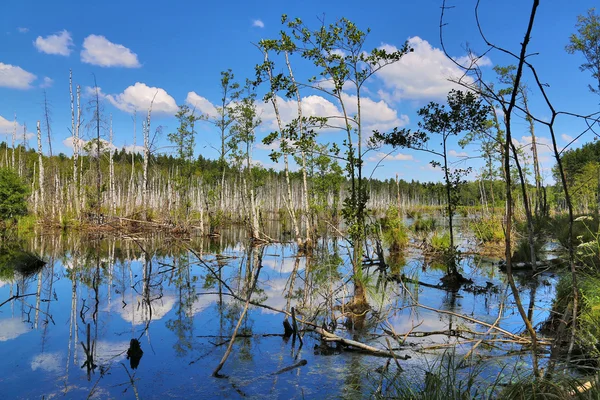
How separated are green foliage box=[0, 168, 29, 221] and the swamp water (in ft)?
55.8

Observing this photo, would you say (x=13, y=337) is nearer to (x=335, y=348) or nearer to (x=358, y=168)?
(x=335, y=348)

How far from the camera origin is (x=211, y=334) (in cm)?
709

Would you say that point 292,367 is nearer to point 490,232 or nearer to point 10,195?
point 490,232

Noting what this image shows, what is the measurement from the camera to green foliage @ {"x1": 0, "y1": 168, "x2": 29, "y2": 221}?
26047 mm

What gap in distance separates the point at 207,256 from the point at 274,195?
58.8m

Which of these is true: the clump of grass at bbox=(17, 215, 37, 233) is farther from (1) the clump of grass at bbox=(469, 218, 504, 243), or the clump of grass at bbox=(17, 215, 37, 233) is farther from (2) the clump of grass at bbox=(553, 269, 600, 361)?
(2) the clump of grass at bbox=(553, 269, 600, 361)

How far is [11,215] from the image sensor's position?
90.6ft

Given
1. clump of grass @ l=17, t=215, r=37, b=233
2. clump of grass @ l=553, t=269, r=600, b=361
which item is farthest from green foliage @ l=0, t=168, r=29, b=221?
clump of grass @ l=553, t=269, r=600, b=361

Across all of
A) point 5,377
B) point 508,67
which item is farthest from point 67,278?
point 508,67

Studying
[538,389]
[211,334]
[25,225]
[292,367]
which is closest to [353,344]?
[292,367]

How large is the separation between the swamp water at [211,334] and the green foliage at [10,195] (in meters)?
17.0

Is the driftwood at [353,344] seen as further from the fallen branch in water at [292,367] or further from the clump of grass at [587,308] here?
the clump of grass at [587,308]

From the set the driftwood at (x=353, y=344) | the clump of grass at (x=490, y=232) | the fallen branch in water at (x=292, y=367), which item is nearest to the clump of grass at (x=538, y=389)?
the driftwood at (x=353, y=344)

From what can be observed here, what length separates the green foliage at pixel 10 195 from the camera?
26047 millimetres
